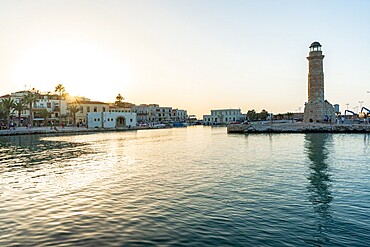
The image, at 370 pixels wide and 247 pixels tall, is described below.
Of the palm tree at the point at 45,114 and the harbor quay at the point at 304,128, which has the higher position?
the palm tree at the point at 45,114

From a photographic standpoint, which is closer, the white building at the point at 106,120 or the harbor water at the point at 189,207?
the harbor water at the point at 189,207

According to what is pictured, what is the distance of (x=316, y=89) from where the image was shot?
6769cm

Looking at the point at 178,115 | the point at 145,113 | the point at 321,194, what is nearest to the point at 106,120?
the point at 145,113

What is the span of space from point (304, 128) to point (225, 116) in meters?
115

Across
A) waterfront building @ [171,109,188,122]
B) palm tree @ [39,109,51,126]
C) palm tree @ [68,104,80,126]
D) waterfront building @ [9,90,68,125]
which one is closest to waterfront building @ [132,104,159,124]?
waterfront building @ [171,109,188,122]

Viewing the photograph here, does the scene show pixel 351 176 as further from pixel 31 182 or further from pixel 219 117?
pixel 219 117

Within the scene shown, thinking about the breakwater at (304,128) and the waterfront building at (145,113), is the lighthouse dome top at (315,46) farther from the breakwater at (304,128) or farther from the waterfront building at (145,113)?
the waterfront building at (145,113)

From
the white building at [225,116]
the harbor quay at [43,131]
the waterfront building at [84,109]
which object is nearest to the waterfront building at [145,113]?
the white building at [225,116]

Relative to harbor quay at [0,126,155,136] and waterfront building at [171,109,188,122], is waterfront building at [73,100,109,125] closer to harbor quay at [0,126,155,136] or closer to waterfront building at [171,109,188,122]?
harbor quay at [0,126,155,136]

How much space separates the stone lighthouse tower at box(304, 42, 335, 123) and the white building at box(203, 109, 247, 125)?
106 metres

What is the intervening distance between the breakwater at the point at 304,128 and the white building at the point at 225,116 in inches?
3929

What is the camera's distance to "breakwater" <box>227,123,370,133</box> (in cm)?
6531

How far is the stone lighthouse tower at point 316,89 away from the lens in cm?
6744

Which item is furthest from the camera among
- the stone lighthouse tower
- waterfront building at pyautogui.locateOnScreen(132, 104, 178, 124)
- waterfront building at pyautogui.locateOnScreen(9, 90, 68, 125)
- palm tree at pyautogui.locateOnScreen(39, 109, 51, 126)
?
waterfront building at pyautogui.locateOnScreen(132, 104, 178, 124)
